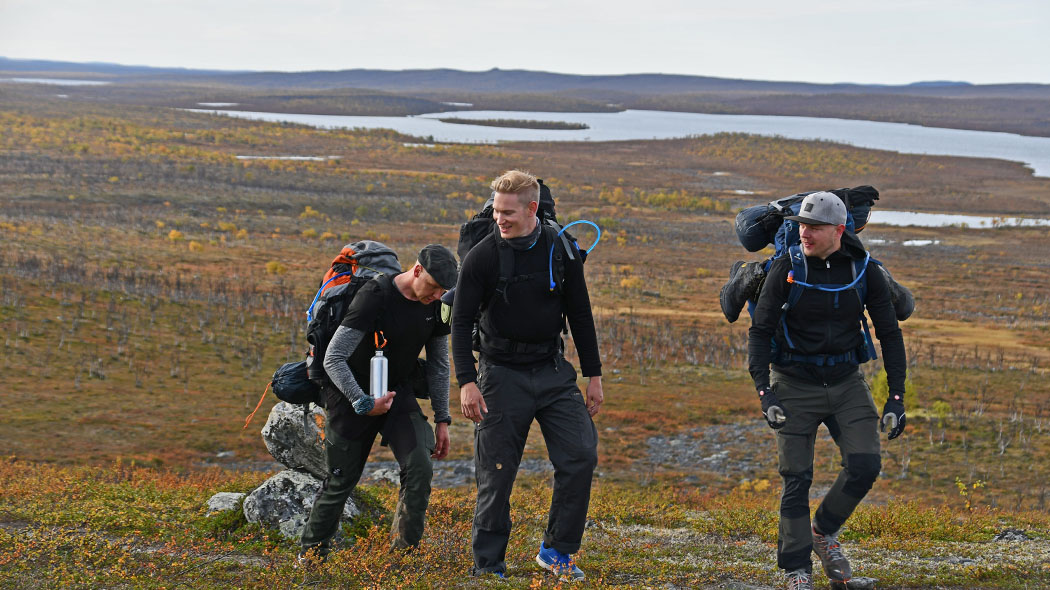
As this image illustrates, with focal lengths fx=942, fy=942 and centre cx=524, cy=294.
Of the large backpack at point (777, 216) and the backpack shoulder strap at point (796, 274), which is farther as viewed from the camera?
the large backpack at point (777, 216)

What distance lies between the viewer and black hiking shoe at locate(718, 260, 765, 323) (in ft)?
20.4

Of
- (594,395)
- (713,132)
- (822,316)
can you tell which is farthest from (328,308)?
(713,132)

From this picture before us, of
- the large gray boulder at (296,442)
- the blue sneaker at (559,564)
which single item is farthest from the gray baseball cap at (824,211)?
the large gray boulder at (296,442)

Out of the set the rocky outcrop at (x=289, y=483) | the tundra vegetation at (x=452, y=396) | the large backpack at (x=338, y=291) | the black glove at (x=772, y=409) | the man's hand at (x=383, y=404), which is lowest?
the tundra vegetation at (x=452, y=396)

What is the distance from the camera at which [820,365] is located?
607 centimetres

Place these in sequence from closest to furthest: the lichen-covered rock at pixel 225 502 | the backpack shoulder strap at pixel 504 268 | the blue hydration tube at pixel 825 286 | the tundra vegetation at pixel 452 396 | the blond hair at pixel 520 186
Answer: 1. the blond hair at pixel 520 186
2. the backpack shoulder strap at pixel 504 268
3. the blue hydration tube at pixel 825 286
4. the tundra vegetation at pixel 452 396
5. the lichen-covered rock at pixel 225 502

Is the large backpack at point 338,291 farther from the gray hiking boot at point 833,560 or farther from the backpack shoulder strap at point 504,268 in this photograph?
the gray hiking boot at point 833,560

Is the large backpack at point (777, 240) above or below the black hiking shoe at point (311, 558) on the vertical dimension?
above

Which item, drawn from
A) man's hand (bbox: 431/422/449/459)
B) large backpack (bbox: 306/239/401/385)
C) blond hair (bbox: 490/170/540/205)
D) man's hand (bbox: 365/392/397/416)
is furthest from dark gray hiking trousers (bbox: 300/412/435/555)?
blond hair (bbox: 490/170/540/205)

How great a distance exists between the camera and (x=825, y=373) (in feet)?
19.9

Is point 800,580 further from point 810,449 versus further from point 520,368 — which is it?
point 520,368

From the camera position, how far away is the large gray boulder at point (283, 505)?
7.94 meters

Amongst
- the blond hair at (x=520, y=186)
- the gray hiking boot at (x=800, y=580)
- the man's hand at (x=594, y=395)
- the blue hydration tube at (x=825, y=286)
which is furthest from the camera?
the man's hand at (x=594, y=395)

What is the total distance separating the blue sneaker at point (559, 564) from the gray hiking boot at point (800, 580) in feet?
4.40
